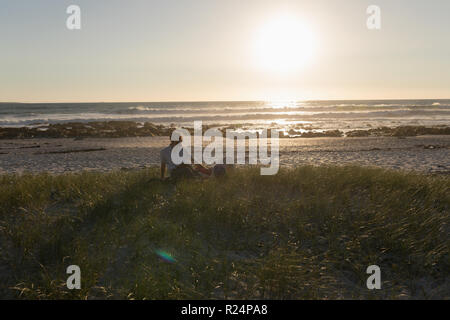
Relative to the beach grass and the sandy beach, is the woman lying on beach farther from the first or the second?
the sandy beach

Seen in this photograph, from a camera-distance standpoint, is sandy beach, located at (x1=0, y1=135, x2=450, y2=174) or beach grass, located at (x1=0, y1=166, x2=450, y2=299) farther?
sandy beach, located at (x1=0, y1=135, x2=450, y2=174)

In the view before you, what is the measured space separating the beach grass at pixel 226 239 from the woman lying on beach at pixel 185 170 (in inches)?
29.2

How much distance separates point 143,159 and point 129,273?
13.2 metres

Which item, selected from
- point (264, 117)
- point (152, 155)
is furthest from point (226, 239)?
point (264, 117)

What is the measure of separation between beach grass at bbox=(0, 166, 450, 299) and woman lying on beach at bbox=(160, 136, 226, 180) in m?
0.74

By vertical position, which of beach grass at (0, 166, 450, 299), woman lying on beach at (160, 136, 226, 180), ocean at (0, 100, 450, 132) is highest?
ocean at (0, 100, 450, 132)

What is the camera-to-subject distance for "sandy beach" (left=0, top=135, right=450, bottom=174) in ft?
49.0

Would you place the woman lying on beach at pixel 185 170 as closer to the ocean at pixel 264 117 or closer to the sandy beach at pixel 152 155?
the sandy beach at pixel 152 155

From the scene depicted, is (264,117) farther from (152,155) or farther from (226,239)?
(226,239)

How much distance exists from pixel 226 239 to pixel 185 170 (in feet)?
10.2

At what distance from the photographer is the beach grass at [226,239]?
449 centimetres

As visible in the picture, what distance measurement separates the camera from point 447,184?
25.3 feet

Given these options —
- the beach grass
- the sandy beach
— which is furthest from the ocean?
the beach grass
